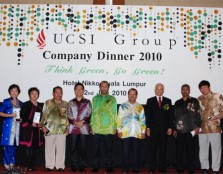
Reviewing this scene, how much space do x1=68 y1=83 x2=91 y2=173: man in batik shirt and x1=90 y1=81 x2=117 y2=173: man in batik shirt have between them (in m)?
0.12

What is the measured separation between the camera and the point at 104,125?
5402mm

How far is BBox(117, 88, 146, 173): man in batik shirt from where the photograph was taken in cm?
541

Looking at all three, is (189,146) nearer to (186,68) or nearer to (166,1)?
(186,68)

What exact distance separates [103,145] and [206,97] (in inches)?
73.8

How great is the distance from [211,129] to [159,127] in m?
0.82

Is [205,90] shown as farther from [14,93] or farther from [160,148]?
[14,93]

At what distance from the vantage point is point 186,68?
6090 mm

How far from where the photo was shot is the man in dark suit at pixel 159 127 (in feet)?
17.9

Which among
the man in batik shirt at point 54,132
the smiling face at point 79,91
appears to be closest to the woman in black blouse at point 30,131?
the man in batik shirt at point 54,132

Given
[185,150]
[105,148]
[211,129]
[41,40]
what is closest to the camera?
[211,129]

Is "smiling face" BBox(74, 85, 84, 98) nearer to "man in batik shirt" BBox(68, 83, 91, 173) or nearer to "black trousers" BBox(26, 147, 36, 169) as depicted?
"man in batik shirt" BBox(68, 83, 91, 173)

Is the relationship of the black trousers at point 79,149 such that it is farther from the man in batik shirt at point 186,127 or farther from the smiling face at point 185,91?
the smiling face at point 185,91

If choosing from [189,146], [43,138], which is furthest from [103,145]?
[189,146]

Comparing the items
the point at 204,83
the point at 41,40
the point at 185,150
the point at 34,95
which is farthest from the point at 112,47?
the point at 185,150
